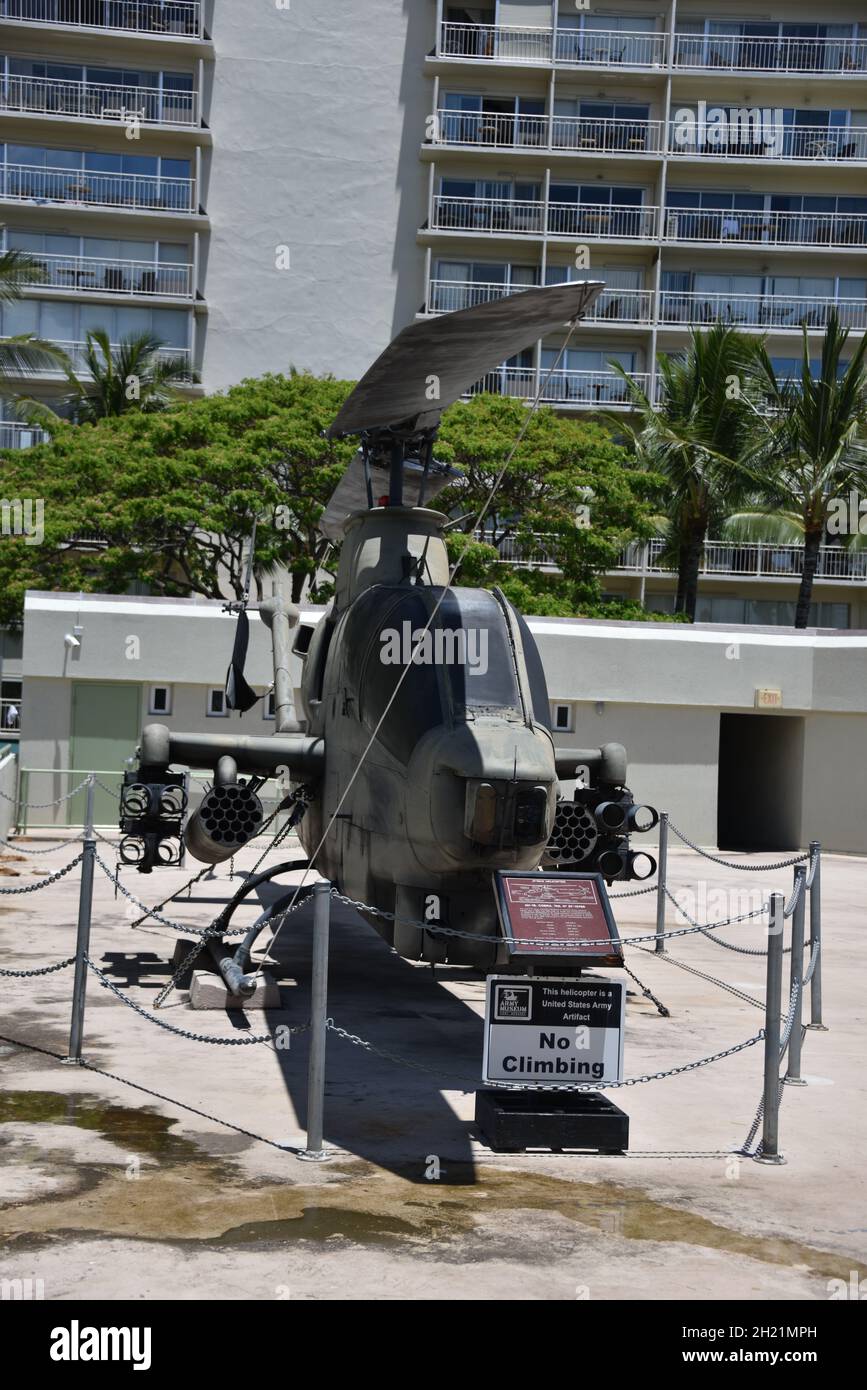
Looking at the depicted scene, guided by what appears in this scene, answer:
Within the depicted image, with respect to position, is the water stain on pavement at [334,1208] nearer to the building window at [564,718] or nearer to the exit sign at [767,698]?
the building window at [564,718]

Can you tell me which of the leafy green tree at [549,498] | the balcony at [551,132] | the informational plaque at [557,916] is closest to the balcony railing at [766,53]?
the balcony at [551,132]

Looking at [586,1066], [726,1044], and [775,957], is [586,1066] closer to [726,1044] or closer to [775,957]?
[775,957]

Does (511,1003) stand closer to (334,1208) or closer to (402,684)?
(334,1208)

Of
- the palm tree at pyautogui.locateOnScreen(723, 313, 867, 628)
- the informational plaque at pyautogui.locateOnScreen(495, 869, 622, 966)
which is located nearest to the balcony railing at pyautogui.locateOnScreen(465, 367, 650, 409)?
the palm tree at pyautogui.locateOnScreen(723, 313, 867, 628)

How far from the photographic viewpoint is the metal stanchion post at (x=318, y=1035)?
785cm

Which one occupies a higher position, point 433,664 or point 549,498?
point 549,498

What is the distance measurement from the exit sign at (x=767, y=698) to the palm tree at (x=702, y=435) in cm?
1205

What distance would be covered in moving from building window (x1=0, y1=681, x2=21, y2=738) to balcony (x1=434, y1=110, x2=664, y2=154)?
987 inches

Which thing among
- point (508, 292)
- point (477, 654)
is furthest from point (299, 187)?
point (477, 654)

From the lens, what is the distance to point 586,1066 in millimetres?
8227

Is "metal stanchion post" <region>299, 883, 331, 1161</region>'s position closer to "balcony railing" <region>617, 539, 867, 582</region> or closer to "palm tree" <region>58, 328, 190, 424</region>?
"palm tree" <region>58, 328, 190, 424</region>

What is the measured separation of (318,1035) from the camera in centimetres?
796

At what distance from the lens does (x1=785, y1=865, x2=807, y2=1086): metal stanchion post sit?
31.4 ft

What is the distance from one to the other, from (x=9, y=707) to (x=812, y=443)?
2648 cm
